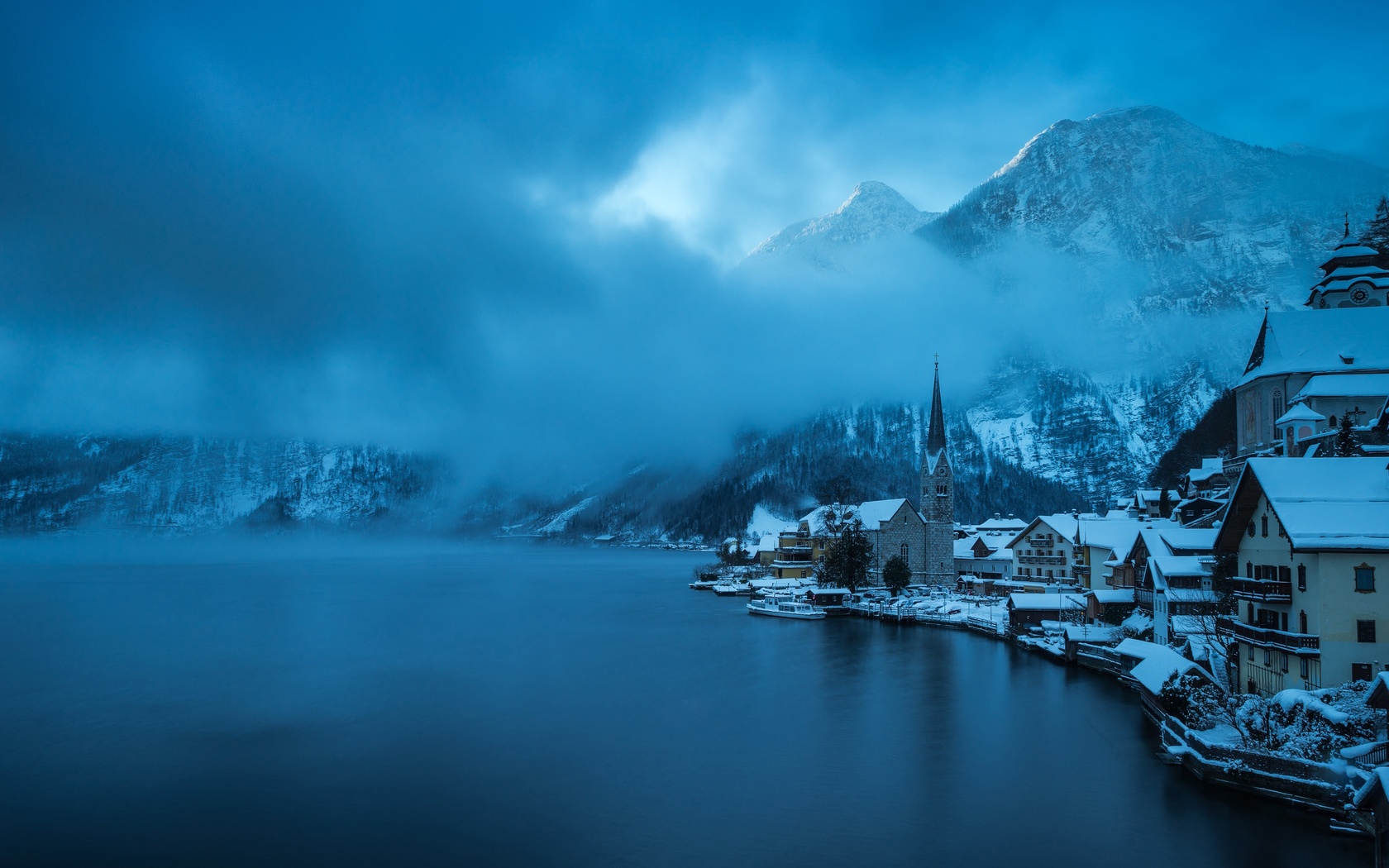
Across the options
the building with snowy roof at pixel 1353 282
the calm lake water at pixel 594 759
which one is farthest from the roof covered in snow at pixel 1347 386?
the calm lake water at pixel 594 759

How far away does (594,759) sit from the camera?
1092 inches

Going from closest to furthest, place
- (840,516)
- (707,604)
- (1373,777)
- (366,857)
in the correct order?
(1373,777) < (366,857) < (707,604) < (840,516)

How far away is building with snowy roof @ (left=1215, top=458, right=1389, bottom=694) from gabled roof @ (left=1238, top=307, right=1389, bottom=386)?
21.5 metres

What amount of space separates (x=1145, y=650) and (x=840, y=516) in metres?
59.1

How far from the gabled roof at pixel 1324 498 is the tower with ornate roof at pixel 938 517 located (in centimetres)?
5914

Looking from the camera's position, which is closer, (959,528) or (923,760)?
(923,760)

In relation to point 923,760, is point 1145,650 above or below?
above

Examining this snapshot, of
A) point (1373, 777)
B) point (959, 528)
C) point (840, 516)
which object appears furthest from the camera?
point (959, 528)

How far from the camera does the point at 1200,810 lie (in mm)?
21328

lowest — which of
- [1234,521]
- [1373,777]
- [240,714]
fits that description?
[240,714]

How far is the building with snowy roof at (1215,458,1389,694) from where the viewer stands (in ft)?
73.7

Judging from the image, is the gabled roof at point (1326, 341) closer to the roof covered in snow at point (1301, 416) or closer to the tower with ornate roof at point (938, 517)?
the roof covered in snow at point (1301, 416)

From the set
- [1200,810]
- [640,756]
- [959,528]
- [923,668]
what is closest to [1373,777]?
[1200,810]

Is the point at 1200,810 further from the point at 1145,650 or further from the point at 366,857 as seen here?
the point at 366,857
